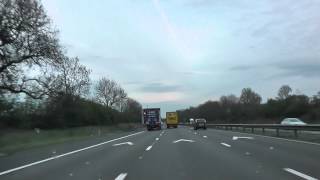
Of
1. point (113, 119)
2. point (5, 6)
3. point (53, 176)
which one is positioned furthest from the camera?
point (113, 119)

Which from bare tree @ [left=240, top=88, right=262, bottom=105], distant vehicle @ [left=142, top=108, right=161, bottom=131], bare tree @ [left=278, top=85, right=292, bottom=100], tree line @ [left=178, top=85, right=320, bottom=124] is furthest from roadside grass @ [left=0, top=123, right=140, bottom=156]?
bare tree @ [left=240, top=88, right=262, bottom=105]

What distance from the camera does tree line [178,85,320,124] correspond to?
104812mm

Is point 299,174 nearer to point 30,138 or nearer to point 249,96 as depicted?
point 30,138

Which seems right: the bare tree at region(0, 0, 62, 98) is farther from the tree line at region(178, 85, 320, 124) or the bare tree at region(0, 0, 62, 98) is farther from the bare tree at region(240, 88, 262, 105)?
the bare tree at region(240, 88, 262, 105)

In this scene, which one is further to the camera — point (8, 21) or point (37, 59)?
point (37, 59)

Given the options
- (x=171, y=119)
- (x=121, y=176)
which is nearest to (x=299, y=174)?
(x=121, y=176)

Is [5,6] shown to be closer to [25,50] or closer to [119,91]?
[25,50]

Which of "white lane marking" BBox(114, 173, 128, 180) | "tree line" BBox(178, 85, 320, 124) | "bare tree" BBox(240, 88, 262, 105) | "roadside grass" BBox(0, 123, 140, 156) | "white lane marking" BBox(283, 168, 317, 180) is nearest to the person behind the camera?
"white lane marking" BBox(283, 168, 317, 180)

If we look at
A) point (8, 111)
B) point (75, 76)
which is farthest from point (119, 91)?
point (8, 111)

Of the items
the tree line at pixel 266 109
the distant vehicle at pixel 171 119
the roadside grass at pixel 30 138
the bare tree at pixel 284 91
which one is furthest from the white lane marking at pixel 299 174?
the bare tree at pixel 284 91

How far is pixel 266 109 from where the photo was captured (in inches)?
5025

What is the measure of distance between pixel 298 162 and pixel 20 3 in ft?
111

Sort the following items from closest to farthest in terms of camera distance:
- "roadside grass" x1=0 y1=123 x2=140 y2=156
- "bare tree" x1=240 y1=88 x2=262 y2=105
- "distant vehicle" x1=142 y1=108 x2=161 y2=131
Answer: "roadside grass" x1=0 y1=123 x2=140 y2=156 < "distant vehicle" x1=142 y1=108 x2=161 y2=131 < "bare tree" x1=240 y1=88 x2=262 y2=105

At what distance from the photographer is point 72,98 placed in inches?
3159
